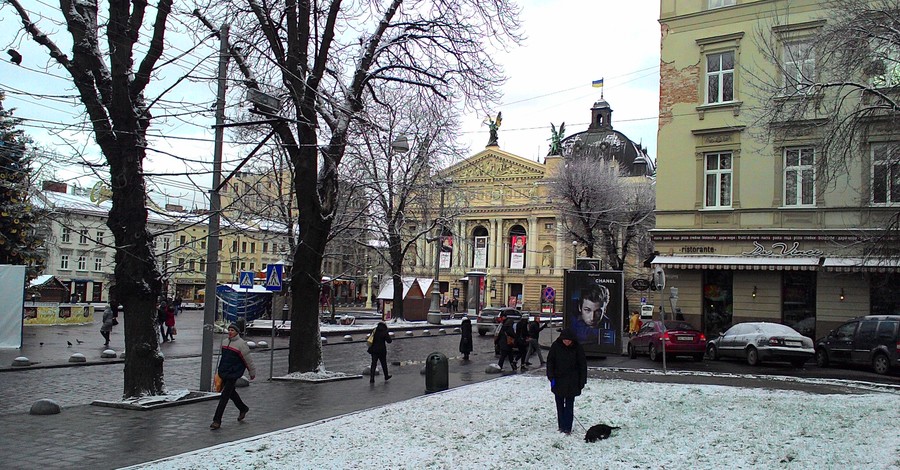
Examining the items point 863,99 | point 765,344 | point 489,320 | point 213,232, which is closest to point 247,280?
point 213,232

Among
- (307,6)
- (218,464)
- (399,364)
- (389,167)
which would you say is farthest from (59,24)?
(389,167)

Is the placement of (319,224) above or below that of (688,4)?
below

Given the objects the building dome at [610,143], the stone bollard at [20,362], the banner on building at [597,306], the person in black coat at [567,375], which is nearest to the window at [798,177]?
the banner on building at [597,306]

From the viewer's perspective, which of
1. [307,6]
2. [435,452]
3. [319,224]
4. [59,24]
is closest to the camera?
[435,452]

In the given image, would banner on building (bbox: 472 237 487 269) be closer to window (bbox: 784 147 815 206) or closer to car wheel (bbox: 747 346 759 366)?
window (bbox: 784 147 815 206)

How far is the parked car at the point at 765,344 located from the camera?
23.1 m

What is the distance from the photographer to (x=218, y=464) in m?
8.90

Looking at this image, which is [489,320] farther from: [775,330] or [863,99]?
[863,99]

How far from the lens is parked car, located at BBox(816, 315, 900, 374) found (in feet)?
69.4

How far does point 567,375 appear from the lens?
35.8 feet

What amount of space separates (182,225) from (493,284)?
86452 millimetres

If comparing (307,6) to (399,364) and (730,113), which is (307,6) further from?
(730,113)

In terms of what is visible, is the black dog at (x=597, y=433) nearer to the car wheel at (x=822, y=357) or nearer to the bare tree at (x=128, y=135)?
the bare tree at (x=128, y=135)

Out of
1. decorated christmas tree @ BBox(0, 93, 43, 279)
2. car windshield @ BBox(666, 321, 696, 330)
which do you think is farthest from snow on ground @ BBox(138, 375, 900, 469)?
decorated christmas tree @ BBox(0, 93, 43, 279)
